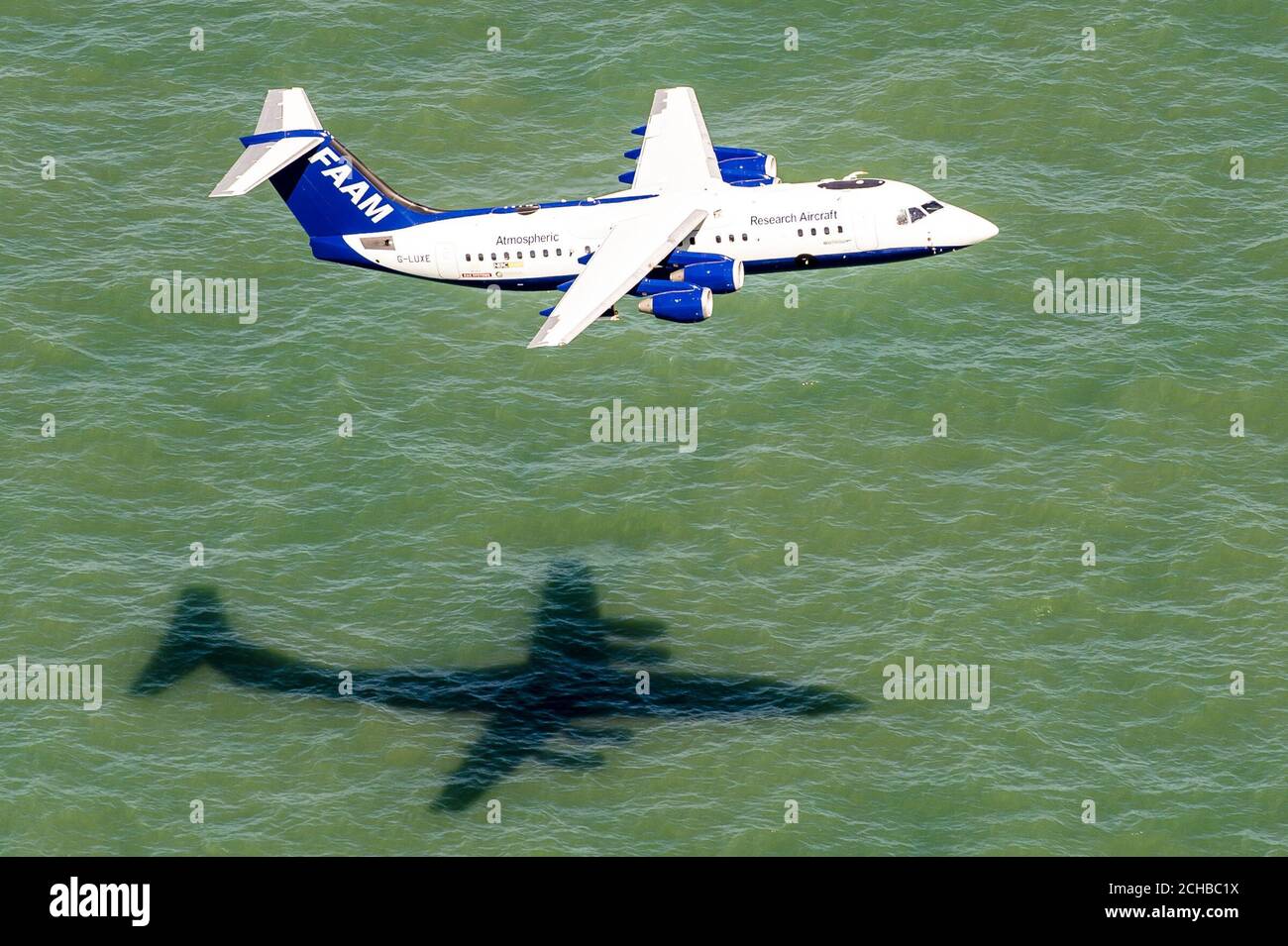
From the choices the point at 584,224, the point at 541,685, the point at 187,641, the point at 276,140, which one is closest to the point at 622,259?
the point at 584,224

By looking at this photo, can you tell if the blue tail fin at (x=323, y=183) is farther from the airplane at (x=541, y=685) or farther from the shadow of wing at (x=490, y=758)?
the shadow of wing at (x=490, y=758)

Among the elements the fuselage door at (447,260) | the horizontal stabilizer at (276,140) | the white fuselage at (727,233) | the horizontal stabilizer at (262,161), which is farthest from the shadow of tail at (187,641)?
the horizontal stabilizer at (276,140)

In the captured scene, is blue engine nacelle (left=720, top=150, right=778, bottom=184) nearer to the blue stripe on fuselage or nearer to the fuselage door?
the blue stripe on fuselage

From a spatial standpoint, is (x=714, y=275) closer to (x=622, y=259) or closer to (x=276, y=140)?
(x=622, y=259)

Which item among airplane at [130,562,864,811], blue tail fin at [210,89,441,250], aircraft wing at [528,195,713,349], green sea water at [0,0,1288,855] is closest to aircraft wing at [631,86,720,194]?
aircraft wing at [528,195,713,349]
